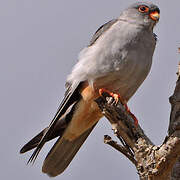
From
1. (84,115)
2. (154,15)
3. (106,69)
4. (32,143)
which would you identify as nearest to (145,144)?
(106,69)

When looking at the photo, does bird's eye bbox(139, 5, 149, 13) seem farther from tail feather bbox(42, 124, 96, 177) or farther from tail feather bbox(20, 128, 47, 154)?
tail feather bbox(20, 128, 47, 154)

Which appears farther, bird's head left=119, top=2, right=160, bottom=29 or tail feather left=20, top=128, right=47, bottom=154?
bird's head left=119, top=2, right=160, bottom=29

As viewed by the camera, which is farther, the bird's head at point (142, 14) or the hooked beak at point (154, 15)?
the hooked beak at point (154, 15)

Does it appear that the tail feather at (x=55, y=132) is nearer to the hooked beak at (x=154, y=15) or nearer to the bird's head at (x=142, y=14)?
the bird's head at (x=142, y=14)

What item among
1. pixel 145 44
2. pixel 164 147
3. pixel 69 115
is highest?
pixel 145 44

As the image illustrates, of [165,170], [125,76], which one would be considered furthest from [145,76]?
[165,170]

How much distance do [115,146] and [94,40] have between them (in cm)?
223

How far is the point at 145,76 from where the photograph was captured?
582cm

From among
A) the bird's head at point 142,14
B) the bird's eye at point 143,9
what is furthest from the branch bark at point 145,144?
the bird's eye at point 143,9

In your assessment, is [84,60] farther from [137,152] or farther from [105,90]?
Result: [137,152]

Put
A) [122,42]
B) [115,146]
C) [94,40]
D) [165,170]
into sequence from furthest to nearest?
1. [94,40]
2. [122,42]
3. [115,146]
4. [165,170]

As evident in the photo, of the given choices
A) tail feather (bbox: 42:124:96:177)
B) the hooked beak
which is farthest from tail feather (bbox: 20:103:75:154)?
the hooked beak

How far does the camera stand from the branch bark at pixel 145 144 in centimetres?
378

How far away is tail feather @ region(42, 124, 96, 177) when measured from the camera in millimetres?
6117
